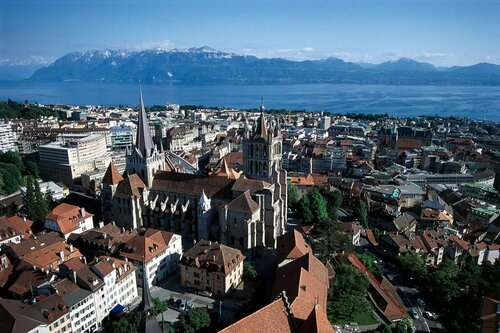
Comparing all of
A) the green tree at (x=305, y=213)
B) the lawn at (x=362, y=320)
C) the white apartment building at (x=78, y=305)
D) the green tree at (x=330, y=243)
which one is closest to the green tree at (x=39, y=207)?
the white apartment building at (x=78, y=305)

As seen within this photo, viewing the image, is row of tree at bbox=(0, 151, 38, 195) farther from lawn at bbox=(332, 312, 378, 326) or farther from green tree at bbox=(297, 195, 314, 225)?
lawn at bbox=(332, 312, 378, 326)

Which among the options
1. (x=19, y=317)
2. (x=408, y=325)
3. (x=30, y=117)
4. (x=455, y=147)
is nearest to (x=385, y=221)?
(x=408, y=325)

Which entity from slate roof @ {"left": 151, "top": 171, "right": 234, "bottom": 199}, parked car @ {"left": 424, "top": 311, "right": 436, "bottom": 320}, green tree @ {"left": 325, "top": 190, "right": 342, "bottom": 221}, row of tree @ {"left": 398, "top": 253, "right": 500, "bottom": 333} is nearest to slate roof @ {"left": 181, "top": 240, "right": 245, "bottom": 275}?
slate roof @ {"left": 151, "top": 171, "right": 234, "bottom": 199}

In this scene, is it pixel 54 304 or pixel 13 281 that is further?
pixel 13 281

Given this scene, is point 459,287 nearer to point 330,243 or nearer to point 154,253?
point 330,243

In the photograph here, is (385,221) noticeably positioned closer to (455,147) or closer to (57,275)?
(57,275)

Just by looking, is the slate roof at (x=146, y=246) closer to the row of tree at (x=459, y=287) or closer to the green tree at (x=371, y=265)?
the green tree at (x=371, y=265)
